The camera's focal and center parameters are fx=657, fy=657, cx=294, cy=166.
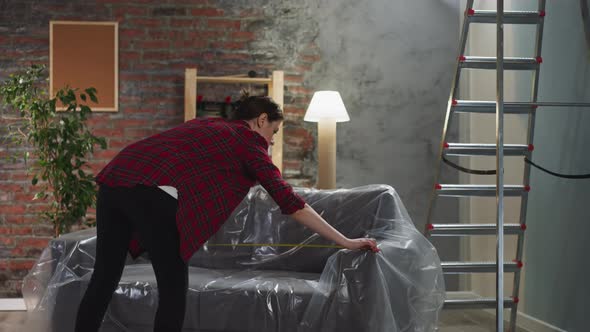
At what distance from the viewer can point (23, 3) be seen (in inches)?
177

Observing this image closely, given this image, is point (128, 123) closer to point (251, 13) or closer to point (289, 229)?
point (251, 13)

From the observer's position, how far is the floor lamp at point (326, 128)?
4.12m

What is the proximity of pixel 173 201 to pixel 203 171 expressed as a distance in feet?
0.48

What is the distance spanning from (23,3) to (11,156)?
1.05 m

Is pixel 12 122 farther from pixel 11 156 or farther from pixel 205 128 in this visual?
pixel 205 128

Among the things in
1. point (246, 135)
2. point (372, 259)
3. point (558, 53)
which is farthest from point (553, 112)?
point (246, 135)

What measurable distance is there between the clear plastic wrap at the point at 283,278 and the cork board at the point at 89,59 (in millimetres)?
1767

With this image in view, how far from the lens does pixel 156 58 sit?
4.59 metres

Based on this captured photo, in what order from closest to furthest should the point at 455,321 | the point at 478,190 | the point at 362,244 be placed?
1. the point at 362,244
2. the point at 478,190
3. the point at 455,321

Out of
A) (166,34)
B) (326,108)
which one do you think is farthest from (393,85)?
(166,34)

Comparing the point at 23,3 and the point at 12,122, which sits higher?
the point at 23,3

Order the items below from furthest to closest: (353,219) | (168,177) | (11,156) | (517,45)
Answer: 1. (11,156)
2. (517,45)
3. (353,219)
4. (168,177)

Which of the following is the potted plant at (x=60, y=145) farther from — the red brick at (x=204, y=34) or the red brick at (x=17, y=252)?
the red brick at (x=204, y=34)

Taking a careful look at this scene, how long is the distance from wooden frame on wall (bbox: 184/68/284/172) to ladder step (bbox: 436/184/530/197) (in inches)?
56.3
